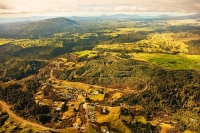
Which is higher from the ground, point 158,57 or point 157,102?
point 158,57

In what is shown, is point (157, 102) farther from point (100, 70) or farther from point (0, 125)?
point (0, 125)

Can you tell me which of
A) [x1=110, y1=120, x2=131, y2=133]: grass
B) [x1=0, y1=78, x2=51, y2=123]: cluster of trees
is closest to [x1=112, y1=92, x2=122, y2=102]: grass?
[x1=110, y1=120, x2=131, y2=133]: grass

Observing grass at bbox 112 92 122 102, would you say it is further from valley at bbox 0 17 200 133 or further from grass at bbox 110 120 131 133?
grass at bbox 110 120 131 133

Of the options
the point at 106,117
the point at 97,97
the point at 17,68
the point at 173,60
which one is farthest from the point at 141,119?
the point at 17,68

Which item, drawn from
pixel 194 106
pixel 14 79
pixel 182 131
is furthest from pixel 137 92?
pixel 14 79

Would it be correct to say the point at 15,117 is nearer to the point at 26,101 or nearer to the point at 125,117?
the point at 26,101

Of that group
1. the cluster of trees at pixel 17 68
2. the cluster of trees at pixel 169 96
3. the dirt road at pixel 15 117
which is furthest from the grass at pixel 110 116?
the cluster of trees at pixel 17 68
